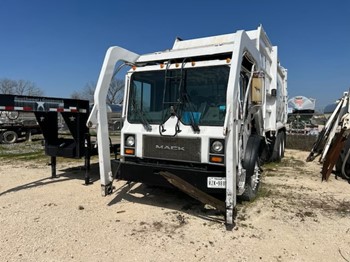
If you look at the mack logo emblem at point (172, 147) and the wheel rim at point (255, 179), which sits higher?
the mack logo emblem at point (172, 147)

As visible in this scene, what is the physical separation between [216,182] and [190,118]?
1035 mm

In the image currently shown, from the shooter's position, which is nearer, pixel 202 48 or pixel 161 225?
pixel 161 225

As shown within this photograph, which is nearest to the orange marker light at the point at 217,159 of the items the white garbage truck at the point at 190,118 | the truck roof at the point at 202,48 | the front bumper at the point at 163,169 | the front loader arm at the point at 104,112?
the white garbage truck at the point at 190,118

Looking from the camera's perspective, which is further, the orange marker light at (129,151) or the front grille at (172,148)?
the orange marker light at (129,151)

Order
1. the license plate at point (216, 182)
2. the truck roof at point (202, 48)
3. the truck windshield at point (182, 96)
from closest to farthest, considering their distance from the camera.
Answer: the license plate at point (216, 182)
the truck windshield at point (182, 96)
the truck roof at point (202, 48)

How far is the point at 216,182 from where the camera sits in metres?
4.02

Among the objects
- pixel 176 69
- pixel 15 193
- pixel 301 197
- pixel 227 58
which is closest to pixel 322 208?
pixel 301 197

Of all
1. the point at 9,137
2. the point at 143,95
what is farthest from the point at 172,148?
the point at 9,137

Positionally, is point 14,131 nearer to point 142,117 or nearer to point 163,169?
point 142,117

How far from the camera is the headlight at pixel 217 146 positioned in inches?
161

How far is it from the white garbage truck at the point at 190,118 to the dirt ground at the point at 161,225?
47 centimetres

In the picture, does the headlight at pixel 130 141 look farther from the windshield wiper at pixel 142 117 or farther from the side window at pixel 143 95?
the side window at pixel 143 95

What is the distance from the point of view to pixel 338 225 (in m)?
4.27

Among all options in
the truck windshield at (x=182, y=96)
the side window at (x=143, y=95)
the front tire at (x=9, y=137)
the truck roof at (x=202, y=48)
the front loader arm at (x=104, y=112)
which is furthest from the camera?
the front tire at (x=9, y=137)
